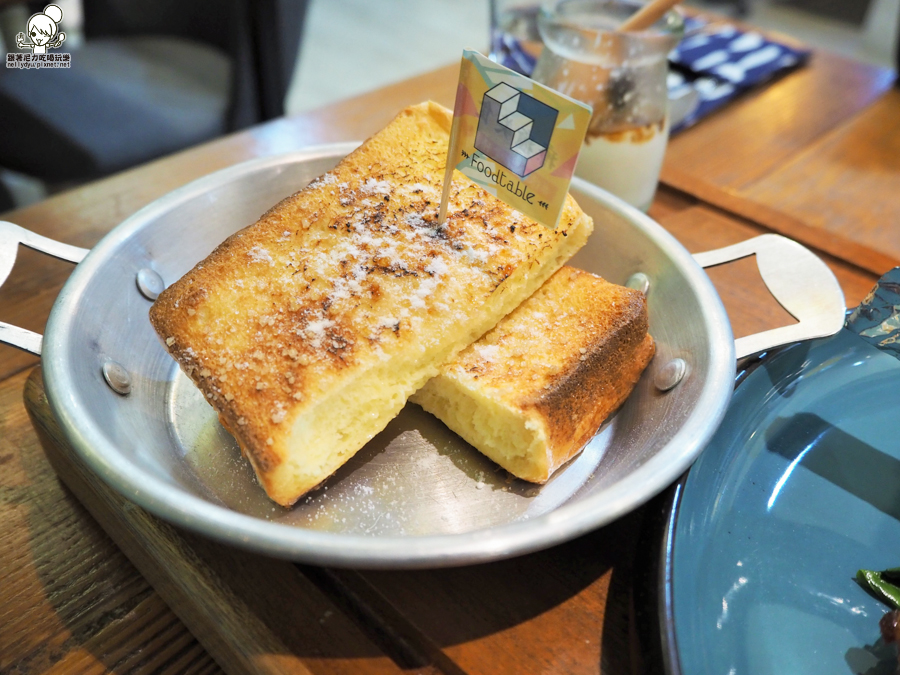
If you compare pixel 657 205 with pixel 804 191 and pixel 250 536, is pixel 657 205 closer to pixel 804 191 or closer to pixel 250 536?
pixel 804 191

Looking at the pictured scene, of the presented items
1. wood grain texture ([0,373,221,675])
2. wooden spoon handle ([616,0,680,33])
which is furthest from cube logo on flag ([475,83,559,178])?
wood grain texture ([0,373,221,675])

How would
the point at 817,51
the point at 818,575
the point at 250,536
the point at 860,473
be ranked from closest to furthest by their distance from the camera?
the point at 250,536, the point at 818,575, the point at 860,473, the point at 817,51

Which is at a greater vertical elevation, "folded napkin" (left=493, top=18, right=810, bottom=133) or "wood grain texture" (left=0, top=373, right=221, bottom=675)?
"folded napkin" (left=493, top=18, right=810, bottom=133)

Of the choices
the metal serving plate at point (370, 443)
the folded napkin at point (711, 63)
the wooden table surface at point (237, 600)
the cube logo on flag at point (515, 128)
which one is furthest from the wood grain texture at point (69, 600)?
the folded napkin at point (711, 63)

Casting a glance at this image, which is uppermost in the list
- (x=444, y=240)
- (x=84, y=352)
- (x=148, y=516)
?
(x=444, y=240)

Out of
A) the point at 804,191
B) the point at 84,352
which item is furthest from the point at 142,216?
the point at 804,191

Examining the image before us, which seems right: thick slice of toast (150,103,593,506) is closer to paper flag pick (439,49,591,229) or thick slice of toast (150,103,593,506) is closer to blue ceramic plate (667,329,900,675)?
paper flag pick (439,49,591,229)

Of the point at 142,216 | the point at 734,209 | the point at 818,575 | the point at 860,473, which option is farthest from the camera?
the point at 734,209
